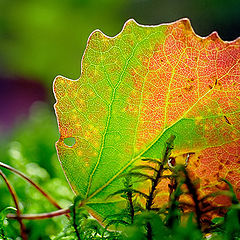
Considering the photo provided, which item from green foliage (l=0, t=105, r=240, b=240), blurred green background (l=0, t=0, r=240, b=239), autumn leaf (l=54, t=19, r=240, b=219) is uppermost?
blurred green background (l=0, t=0, r=240, b=239)

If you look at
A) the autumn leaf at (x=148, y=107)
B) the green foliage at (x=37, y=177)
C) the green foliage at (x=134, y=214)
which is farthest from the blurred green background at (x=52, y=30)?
the autumn leaf at (x=148, y=107)

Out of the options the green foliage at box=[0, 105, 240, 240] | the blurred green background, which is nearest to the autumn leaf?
the green foliage at box=[0, 105, 240, 240]

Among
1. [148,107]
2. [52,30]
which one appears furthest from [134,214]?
[52,30]

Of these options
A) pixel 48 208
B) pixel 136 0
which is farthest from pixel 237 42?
pixel 136 0

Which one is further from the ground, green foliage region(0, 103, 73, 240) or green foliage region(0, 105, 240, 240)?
green foliage region(0, 103, 73, 240)

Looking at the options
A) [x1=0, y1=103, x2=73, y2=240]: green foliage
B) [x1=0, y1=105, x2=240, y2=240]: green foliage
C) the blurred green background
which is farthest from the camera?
the blurred green background

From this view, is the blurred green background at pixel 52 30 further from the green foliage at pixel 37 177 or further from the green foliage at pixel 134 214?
the green foliage at pixel 134 214

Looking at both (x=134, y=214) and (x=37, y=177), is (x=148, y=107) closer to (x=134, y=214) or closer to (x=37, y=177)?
(x=134, y=214)

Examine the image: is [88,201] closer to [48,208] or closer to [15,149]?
[48,208]

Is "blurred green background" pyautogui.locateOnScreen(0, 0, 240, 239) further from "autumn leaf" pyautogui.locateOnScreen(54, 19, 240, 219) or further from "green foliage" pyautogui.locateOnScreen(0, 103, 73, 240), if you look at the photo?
"autumn leaf" pyautogui.locateOnScreen(54, 19, 240, 219)
